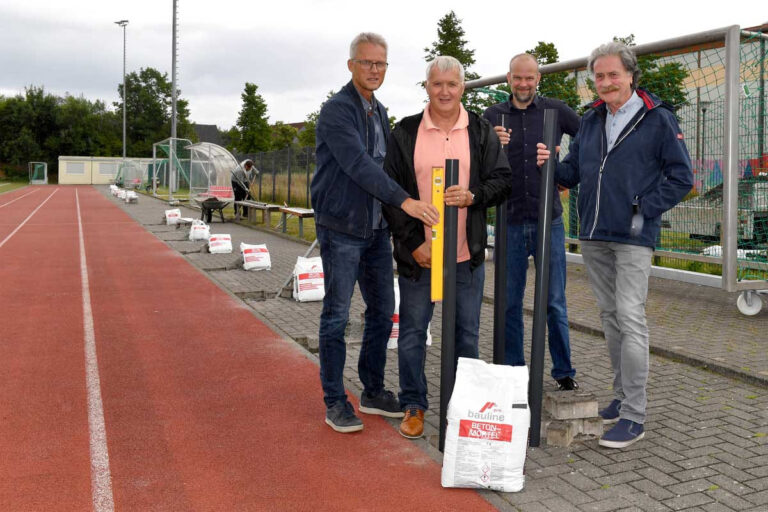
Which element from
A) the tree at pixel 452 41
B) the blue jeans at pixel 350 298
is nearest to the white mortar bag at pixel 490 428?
the blue jeans at pixel 350 298

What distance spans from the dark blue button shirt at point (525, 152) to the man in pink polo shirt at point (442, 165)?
0.71 meters

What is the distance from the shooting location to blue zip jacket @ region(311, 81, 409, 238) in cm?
396

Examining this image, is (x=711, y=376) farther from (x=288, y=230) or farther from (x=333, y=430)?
(x=288, y=230)

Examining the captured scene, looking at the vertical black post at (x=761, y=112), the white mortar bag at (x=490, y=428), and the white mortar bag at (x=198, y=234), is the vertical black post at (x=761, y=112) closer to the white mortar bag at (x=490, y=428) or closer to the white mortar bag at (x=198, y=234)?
the white mortar bag at (x=490, y=428)

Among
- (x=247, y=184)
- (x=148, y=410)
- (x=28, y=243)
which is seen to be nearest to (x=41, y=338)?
(x=148, y=410)

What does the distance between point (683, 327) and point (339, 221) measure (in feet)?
14.1

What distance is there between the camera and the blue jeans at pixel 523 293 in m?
4.73

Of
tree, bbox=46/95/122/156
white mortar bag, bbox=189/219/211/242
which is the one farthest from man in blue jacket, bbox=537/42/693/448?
tree, bbox=46/95/122/156

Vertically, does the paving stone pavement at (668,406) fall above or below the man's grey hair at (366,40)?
below

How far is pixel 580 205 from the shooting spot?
4266 mm

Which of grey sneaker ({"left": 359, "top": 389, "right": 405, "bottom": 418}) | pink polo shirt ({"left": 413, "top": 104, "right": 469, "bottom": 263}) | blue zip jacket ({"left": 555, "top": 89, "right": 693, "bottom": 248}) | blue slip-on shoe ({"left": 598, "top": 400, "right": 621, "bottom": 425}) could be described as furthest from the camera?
grey sneaker ({"left": 359, "top": 389, "right": 405, "bottom": 418})

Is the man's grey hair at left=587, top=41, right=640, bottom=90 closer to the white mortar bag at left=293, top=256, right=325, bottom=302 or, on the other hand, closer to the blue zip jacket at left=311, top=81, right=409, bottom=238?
the blue zip jacket at left=311, top=81, right=409, bottom=238

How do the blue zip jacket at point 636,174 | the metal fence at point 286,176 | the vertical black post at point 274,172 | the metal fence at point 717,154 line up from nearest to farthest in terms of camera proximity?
the blue zip jacket at point 636,174
the metal fence at point 717,154
the metal fence at point 286,176
the vertical black post at point 274,172

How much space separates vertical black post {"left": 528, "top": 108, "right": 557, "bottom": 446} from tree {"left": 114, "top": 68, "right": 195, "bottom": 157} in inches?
3776
